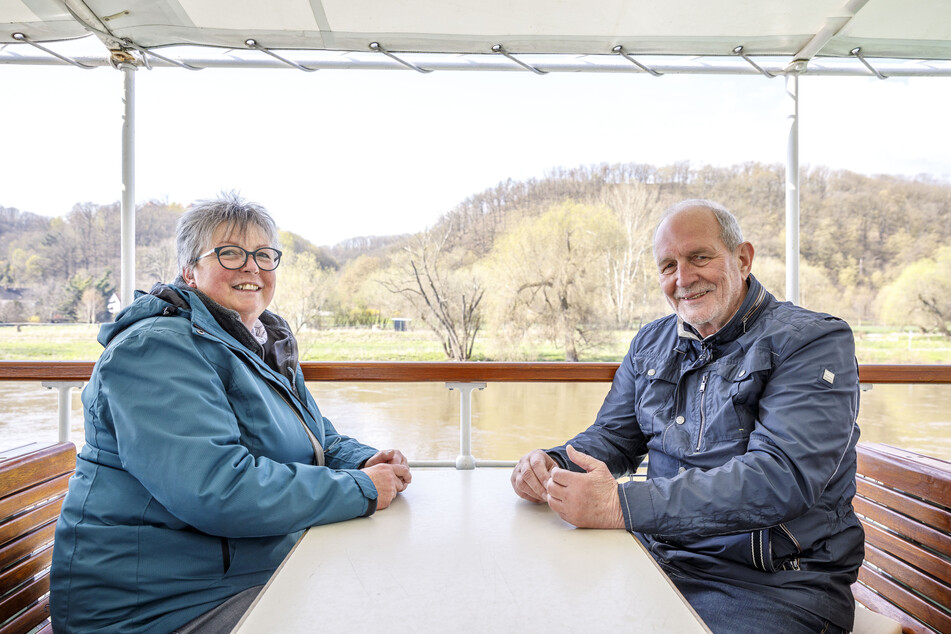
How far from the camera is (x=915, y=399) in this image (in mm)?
6043

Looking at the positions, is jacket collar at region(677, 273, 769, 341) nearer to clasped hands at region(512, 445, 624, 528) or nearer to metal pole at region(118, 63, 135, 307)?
clasped hands at region(512, 445, 624, 528)

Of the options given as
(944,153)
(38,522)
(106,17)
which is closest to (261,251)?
(38,522)

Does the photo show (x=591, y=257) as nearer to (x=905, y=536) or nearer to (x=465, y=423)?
(x=465, y=423)

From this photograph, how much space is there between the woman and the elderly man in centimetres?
51

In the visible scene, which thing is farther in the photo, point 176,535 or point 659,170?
point 659,170

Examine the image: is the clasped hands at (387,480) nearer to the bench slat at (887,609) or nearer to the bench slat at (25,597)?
the bench slat at (25,597)

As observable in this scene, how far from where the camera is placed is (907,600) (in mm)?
1324

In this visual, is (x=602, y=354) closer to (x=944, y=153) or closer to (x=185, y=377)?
(x=944, y=153)

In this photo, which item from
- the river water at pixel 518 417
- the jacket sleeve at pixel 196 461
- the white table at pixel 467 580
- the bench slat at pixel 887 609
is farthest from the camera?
the river water at pixel 518 417

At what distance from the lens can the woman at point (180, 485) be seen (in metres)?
1.05

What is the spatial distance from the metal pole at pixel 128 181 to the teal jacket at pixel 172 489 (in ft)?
7.59

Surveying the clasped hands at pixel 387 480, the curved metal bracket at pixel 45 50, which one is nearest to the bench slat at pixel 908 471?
the clasped hands at pixel 387 480

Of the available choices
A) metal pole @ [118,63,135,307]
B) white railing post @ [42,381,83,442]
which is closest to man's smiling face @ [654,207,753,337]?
white railing post @ [42,381,83,442]

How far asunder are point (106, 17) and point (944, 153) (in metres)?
12.5
